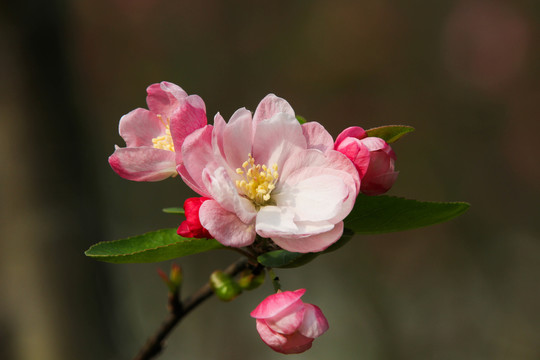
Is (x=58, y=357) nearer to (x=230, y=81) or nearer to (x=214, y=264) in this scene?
(x=214, y=264)

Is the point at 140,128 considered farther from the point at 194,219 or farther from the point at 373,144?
the point at 373,144

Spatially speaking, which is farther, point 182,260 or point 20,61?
point 182,260

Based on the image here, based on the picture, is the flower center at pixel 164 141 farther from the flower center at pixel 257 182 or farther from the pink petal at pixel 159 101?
the flower center at pixel 257 182

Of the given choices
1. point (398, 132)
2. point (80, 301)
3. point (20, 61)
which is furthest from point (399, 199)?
point (20, 61)

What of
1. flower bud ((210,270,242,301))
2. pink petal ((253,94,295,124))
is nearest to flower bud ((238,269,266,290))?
flower bud ((210,270,242,301))

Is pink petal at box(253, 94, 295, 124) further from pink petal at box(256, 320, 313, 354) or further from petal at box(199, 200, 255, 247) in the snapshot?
pink petal at box(256, 320, 313, 354)

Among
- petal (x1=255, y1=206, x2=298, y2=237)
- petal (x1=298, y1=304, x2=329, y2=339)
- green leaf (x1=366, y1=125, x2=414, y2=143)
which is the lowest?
petal (x1=298, y1=304, x2=329, y2=339)
